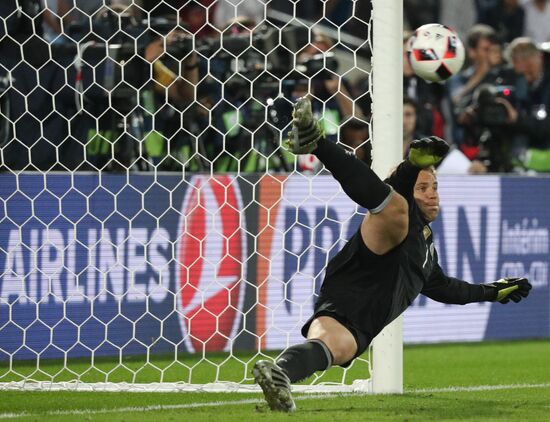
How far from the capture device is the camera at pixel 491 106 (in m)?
9.71

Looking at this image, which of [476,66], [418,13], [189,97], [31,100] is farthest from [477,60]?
[31,100]

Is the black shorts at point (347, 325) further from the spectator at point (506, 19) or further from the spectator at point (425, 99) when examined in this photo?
the spectator at point (506, 19)

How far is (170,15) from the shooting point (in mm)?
8305

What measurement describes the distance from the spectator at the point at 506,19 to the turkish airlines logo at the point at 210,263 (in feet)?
17.6

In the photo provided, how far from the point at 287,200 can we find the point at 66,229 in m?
1.53

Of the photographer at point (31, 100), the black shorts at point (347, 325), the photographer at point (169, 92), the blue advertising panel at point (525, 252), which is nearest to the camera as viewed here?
the black shorts at point (347, 325)

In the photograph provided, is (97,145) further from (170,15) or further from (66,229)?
(170,15)

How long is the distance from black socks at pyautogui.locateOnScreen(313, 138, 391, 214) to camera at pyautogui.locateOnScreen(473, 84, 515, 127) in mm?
5173

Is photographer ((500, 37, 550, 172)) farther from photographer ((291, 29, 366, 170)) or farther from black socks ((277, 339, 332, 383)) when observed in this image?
black socks ((277, 339, 332, 383))

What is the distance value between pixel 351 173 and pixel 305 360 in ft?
2.47

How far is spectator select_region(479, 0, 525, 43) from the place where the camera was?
12156 millimetres

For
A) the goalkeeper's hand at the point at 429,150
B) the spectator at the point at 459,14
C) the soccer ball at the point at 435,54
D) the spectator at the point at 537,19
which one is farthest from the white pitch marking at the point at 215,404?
the spectator at the point at 537,19

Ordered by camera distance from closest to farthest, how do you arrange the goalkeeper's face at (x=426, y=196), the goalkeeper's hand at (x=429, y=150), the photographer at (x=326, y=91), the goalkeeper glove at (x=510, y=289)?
the goalkeeper's hand at (x=429, y=150), the goalkeeper's face at (x=426, y=196), the goalkeeper glove at (x=510, y=289), the photographer at (x=326, y=91)

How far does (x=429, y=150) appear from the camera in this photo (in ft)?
15.3
